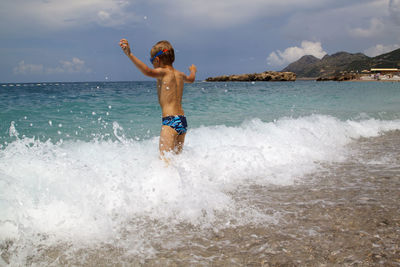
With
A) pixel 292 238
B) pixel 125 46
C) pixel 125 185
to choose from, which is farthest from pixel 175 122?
pixel 292 238

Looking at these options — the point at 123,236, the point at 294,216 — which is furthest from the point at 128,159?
the point at 294,216

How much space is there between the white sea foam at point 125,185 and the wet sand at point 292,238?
0.21m

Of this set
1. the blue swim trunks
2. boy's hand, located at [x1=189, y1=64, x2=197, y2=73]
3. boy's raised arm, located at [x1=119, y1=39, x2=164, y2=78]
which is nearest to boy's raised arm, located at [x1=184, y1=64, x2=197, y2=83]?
boy's hand, located at [x1=189, y1=64, x2=197, y2=73]

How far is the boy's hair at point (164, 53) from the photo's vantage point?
3654 mm

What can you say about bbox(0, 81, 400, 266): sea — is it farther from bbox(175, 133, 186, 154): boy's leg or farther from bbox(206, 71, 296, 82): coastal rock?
bbox(206, 71, 296, 82): coastal rock

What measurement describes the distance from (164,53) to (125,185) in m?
1.68

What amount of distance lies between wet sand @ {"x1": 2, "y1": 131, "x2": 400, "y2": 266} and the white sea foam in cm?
21

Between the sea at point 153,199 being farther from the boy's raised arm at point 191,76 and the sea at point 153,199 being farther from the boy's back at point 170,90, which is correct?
the boy's raised arm at point 191,76

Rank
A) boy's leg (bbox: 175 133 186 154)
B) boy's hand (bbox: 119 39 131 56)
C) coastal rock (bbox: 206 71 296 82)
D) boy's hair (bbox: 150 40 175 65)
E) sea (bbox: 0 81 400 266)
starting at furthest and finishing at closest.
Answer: coastal rock (bbox: 206 71 296 82), boy's leg (bbox: 175 133 186 154), boy's hair (bbox: 150 40 175 65), boy's hand (bbox: 119 39 131 56), sea (bbox: 0 81 400 266)

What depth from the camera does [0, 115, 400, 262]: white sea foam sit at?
2.73 metres

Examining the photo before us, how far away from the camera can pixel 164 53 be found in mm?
3648

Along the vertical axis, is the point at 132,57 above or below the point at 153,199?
above

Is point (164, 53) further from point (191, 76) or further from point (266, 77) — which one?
point (266, 77)

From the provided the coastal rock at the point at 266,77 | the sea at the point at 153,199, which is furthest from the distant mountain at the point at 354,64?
the sea at the point at 153,199
